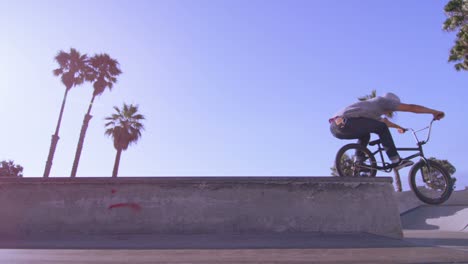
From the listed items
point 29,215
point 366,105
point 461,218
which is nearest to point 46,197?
point 29,215

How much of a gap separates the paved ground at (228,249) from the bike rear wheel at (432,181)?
0.85 meters

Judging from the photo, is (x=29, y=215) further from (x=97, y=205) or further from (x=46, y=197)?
(x=97, y=205)

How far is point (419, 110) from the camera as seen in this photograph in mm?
6539

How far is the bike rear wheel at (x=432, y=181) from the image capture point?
671 cm

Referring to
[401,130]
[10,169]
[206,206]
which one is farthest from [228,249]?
[10,169]

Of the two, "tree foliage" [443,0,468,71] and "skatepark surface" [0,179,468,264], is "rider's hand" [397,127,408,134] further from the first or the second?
"tree foliage" [443,0,468,71]

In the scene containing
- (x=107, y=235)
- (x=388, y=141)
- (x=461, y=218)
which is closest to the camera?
(x=388, y=141)

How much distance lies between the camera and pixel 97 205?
917 cm

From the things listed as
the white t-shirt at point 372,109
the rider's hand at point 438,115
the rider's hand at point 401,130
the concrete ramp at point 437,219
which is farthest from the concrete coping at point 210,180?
the concrete ramp at point 437,219

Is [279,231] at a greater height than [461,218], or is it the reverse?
[461,218]

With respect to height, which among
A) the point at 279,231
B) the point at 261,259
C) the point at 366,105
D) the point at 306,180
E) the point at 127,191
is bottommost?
the point at 261,259

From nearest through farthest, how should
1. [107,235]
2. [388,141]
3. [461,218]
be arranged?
1. [388,141]
2. [107,235]
3. [461,218]

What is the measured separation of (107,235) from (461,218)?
63.0 ft

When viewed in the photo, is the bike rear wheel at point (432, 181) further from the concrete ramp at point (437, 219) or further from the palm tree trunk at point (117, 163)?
the palm tree trunk at point (117, 163)
